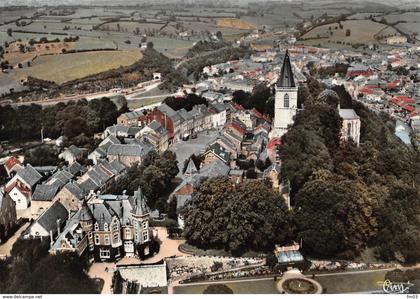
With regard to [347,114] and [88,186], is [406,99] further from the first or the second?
[88,186]

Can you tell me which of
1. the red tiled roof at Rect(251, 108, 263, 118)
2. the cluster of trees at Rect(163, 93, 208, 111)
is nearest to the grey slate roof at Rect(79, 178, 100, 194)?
the cluster of trees at Rect(163, 93, 208, 111)

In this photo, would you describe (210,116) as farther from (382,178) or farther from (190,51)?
(190,51)

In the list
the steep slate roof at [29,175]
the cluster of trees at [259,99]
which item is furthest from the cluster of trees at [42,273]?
the cluster of trees at [259,99]

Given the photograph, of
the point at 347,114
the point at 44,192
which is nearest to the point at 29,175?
the point at 44,192

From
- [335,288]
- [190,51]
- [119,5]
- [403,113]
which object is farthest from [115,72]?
[335,288]

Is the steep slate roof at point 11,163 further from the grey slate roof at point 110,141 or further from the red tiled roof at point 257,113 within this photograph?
the red tiled roof at point 257,113

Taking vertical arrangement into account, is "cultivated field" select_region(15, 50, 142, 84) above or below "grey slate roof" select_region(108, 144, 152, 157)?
above

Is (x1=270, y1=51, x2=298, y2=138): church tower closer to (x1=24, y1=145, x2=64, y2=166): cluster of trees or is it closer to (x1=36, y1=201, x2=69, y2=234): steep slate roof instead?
(x1=24, y1=145, x2=64, y2=166): cluster of trees
